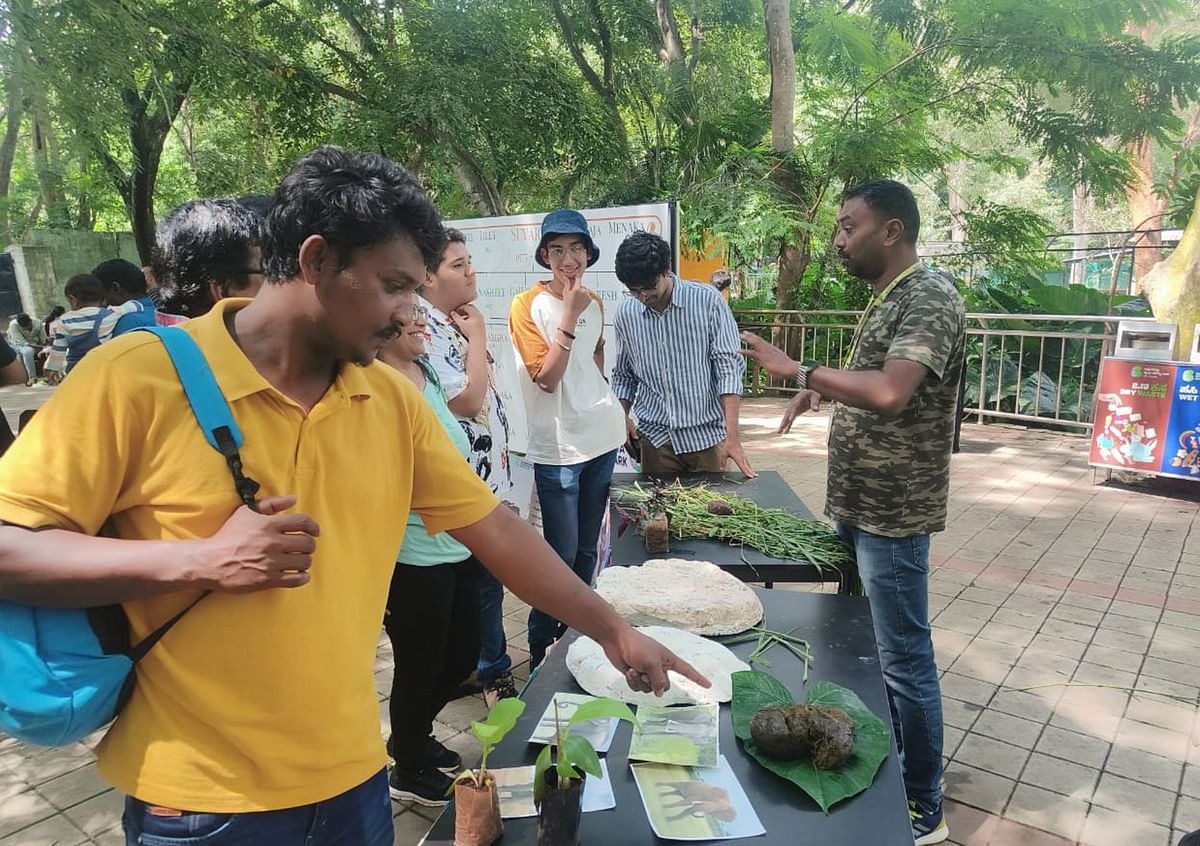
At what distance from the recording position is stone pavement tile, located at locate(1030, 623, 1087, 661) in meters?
3.54

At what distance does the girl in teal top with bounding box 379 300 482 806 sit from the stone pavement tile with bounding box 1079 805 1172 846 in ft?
6.61

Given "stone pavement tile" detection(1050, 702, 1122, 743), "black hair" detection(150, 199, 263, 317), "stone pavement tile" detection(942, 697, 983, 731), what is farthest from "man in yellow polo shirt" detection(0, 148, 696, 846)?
"stone pavement tile" detection(1050, 702, 1122, 743)

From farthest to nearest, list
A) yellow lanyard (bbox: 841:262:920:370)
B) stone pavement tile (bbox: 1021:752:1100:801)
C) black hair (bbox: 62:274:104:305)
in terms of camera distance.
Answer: black hair (bbox: 62:274:104:305), stone pavement tile (bbox: 1021:752:1100:801), yellow lanyard (bbox: 841:262:920:370)

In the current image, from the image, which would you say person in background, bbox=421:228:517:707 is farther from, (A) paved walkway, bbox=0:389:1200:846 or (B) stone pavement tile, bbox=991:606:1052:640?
(B) stone pavement tile, bbox=991:606:1052:640

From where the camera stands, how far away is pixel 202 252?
6.23 ft

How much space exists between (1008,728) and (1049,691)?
1.37 feet

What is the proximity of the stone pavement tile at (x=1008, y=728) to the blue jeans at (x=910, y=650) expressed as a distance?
2.59 ft

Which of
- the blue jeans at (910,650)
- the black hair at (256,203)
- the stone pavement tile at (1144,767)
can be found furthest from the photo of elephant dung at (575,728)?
the stone pavement tile at (1144,767)

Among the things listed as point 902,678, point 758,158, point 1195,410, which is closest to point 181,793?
point 902,678

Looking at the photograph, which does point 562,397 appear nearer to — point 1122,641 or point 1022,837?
point 1022,837

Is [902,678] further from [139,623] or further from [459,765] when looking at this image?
[139,623]

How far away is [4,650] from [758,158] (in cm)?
960

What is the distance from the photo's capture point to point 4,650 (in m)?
0.93

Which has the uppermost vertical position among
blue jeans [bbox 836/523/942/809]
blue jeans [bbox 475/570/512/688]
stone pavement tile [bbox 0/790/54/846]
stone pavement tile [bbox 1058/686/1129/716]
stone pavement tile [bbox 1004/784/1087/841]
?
blue jeans [bbox 836/523/942/809]
